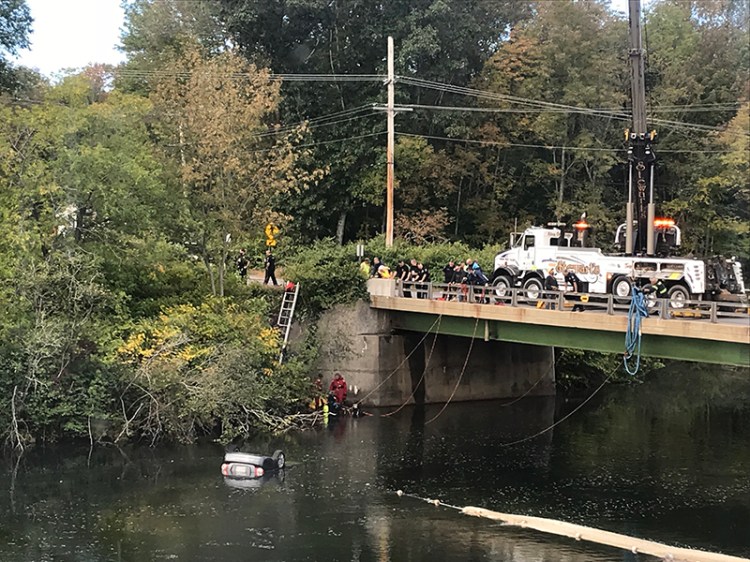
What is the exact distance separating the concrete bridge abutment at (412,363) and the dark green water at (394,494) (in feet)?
6.44

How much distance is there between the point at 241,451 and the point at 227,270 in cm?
1191

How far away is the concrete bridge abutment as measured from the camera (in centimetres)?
3475

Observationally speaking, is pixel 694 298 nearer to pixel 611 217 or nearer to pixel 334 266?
pixel 334 266

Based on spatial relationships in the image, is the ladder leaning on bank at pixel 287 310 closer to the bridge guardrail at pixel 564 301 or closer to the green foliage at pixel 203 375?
the green foliage at pixel 203 375

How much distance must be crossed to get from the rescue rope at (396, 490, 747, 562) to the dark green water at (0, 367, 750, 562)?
39 cm

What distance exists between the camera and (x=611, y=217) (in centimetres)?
5534

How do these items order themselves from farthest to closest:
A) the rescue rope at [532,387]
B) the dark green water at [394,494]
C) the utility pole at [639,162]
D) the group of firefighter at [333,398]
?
1. the rescue rope at [532,387]
2. the group of firefighter at [333,398]
3. the utility pole at [639,162]
4. the dark green water at [394,494]

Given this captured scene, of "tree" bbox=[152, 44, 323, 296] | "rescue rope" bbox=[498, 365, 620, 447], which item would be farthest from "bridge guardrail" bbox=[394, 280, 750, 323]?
"tree" bbox=[152, 44, 323, 296]

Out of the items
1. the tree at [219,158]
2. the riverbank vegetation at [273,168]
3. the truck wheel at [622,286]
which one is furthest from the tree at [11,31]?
the truck wheel at [622,286]

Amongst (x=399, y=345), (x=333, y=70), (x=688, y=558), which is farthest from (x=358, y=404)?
(x=333, y=70)

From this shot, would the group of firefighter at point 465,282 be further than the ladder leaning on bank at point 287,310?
No

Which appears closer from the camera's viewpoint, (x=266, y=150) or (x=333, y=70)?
(x=266, y=150)

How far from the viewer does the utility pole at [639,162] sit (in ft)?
95.8

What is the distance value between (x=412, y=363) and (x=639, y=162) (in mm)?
12073
